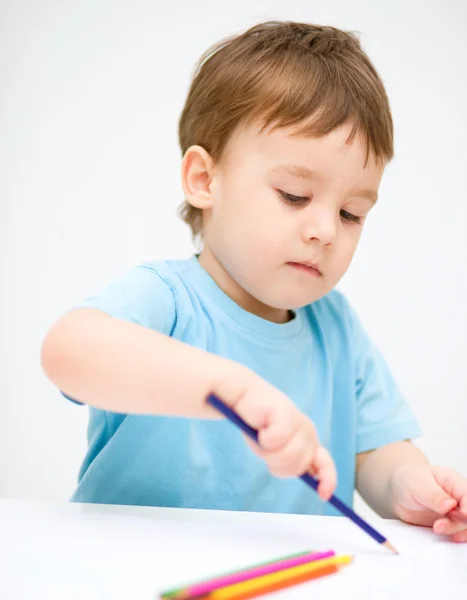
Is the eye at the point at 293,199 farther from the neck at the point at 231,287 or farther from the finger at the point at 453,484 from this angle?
the finger at the point at 453,484

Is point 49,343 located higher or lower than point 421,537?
higher

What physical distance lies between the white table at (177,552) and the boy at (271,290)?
0.27 feet

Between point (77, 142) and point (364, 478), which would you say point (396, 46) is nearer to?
point (77, 142)

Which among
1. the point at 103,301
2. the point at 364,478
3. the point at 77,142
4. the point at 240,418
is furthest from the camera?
the point at 77,142

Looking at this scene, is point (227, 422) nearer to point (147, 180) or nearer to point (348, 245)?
point (348, 245)

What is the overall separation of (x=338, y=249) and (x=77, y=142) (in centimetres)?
79

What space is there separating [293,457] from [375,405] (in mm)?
419

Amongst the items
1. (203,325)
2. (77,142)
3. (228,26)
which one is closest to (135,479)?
(203,325)

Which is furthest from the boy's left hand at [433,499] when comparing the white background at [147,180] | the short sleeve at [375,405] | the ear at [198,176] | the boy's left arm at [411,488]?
the white background at [147,180]

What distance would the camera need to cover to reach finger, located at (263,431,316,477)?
1.45 ft

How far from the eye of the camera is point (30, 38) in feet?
4.45

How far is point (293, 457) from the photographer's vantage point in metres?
0.44

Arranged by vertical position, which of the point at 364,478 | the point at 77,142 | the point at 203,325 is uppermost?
the point at 77,142

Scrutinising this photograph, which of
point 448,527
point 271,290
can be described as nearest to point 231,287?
point 271,290
